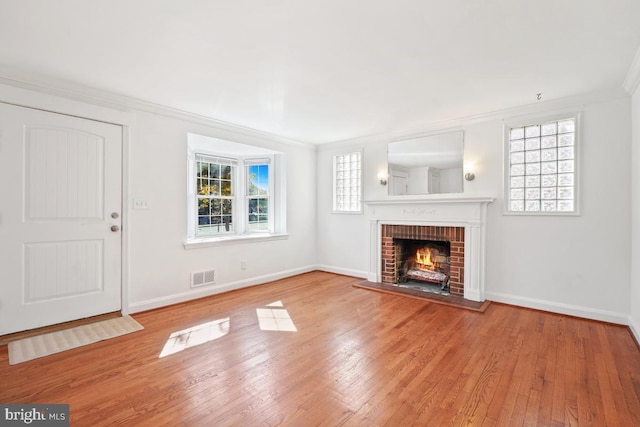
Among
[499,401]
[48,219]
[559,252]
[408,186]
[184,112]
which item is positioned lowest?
[499,401]

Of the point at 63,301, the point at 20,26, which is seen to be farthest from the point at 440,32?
the point at 63,301

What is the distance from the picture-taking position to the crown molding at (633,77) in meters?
2.52

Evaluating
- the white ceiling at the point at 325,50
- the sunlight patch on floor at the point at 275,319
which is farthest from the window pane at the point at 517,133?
the sunlight patch on floor at the point at 275,319

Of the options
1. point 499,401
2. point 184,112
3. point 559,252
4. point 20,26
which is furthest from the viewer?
point 184,112

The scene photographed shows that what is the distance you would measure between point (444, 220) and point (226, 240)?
10.0 ft

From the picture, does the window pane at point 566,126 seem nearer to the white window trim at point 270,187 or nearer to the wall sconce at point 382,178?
the wall sconce at point 382,178

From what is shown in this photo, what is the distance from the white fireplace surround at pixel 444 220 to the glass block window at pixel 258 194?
178 cm

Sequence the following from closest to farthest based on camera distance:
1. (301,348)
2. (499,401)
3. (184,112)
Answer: (499,401)
(301,348)
(184,112)

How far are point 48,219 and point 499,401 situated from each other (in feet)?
13.3

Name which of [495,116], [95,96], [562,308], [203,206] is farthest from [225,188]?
[562,308]

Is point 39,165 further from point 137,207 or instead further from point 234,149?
point 234,149

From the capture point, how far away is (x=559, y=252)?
3.49m

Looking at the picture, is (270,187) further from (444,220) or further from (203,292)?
(444,220)

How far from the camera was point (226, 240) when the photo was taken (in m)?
4.37
